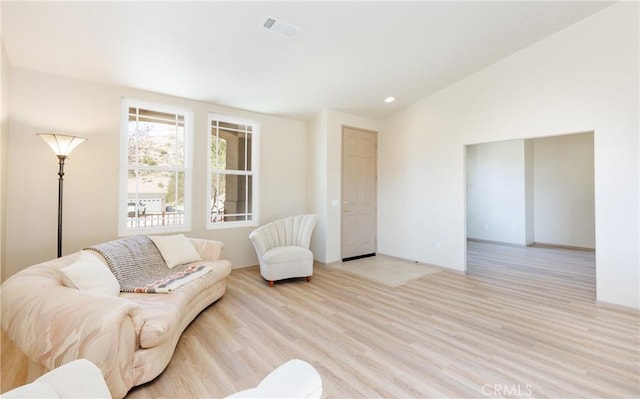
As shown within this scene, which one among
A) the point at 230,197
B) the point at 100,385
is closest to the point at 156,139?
the point at 230,197

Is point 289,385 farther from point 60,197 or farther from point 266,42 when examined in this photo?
point 60,197

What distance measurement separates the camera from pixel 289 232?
4559mm

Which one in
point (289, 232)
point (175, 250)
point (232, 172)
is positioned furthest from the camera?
point (232, 172)

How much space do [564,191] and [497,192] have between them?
4.37 feet

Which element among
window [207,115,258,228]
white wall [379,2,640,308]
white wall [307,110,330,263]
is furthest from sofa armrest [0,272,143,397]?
white wall [379,2,640,308]

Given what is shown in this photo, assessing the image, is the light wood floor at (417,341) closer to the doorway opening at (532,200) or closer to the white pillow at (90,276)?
the white pillow at (90,276)

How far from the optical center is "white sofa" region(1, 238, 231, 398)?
5.11 ft

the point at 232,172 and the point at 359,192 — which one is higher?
the point at 232,172

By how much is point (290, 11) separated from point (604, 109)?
3723 millimetres

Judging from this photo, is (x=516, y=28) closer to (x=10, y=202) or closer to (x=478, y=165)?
(x=478, y=165)

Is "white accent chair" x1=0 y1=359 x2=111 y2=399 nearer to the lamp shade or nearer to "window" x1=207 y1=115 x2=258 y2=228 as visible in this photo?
the lamp shade

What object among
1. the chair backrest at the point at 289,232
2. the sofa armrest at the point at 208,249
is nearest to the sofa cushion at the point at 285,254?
the chair backrest at the point at 289,232

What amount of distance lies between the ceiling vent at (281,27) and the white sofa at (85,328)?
2765mm

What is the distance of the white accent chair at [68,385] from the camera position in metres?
0.70
